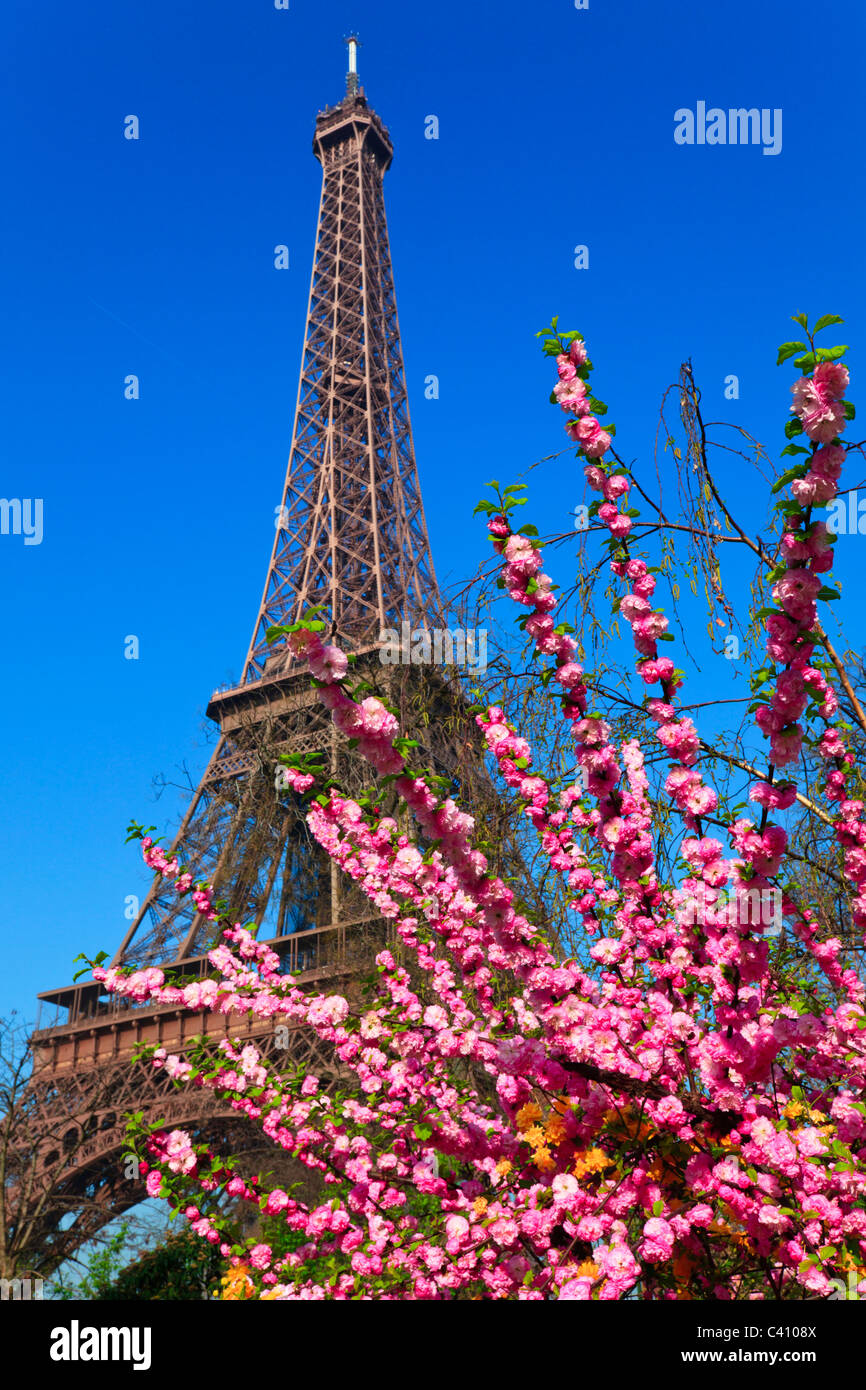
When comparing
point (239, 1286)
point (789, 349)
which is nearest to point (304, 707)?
point (239, 1286)

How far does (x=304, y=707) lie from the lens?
2727 cm

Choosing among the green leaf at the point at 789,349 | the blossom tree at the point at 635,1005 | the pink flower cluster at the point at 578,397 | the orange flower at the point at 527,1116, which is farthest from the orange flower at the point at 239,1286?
the green leaf at the point at 789,349

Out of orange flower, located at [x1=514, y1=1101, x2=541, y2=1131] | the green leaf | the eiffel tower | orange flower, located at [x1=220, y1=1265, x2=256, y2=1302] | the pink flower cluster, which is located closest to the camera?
the green leaf

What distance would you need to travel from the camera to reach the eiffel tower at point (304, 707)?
67.9 feet

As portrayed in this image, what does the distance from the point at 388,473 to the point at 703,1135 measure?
1324 inches

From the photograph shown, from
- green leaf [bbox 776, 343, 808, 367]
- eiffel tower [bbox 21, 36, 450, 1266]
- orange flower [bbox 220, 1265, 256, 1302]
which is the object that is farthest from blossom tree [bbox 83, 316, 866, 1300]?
eiffel tower [bbox 21, 36, 450, 1266]

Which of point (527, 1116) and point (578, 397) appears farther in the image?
point (527, 1116)

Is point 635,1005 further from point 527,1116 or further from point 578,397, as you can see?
point 578,397

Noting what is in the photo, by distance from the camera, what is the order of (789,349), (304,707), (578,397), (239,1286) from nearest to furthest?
1. (789,349)
2. (578,397)
3. (239,1286)
4. (304,707)

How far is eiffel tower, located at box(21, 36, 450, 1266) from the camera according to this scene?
20.7 m

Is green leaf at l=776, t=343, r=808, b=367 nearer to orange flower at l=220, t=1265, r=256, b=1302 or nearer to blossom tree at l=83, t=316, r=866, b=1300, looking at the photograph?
blossom tree at l=83, t=316, r=866, b=1300
